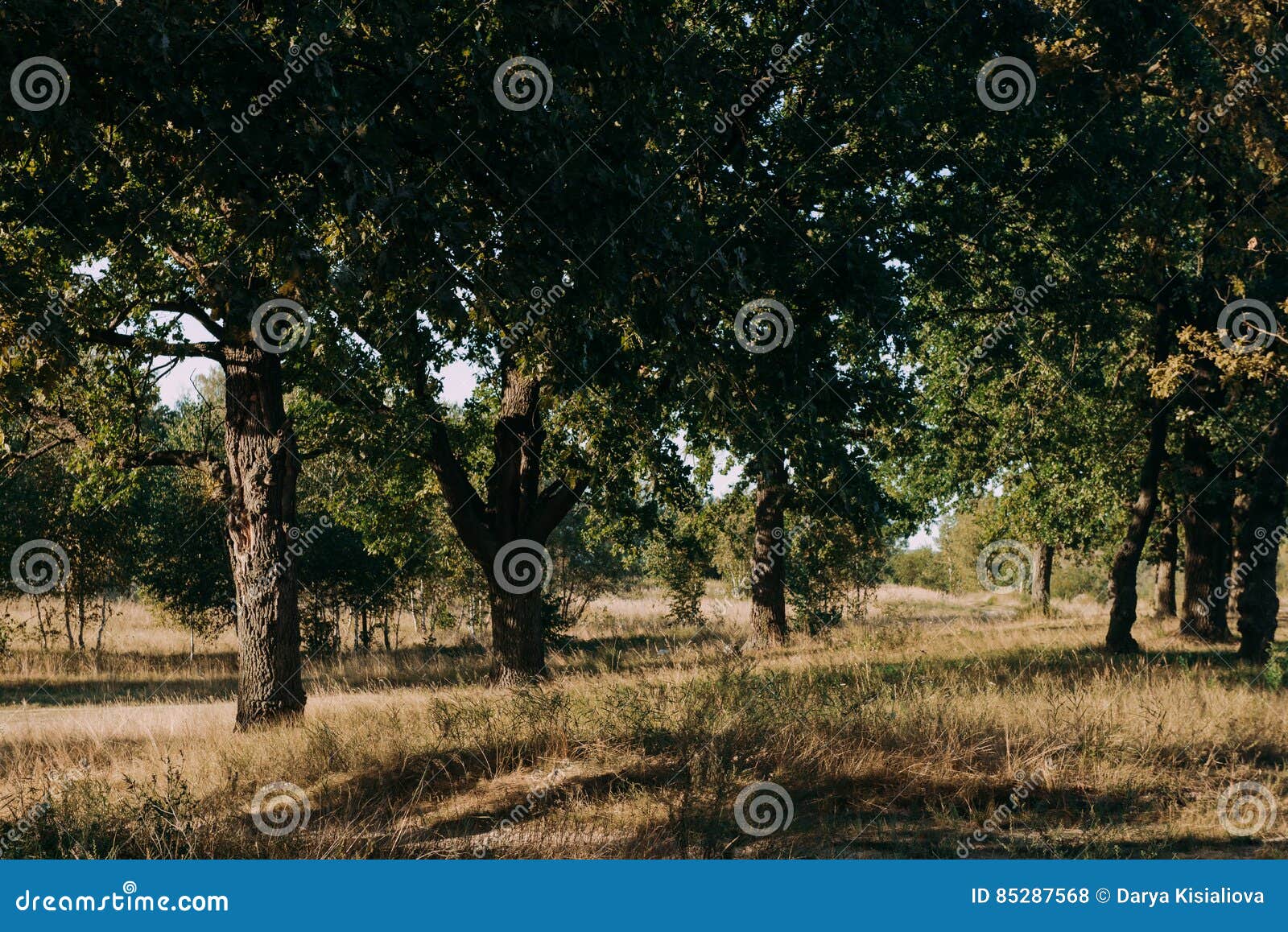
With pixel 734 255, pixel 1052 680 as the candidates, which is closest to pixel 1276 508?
pixel 1052 680

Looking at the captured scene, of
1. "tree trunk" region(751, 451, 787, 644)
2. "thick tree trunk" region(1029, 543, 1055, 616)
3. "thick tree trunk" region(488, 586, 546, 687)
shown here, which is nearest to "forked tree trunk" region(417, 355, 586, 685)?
"thick tree trunk" region(488, 586, 546, 687)

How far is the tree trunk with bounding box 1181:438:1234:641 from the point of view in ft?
68.7

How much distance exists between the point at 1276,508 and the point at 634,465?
10.4 m

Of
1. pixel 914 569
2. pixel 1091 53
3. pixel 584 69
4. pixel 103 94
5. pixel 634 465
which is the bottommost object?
pixel 914 569

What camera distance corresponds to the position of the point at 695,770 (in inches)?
280

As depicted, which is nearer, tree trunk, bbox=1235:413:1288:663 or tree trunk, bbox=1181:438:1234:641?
tree trunk, bbox=1235:413:1288:663

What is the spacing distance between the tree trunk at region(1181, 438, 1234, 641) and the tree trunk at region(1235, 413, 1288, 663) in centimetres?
500

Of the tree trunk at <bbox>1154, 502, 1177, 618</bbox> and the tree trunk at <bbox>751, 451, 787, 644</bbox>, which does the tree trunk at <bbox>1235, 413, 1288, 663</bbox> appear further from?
the tree trunk at <bbox>1154, 502, 1177, 618</bbox>

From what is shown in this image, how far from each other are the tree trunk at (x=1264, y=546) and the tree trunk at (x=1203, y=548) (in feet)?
16.4

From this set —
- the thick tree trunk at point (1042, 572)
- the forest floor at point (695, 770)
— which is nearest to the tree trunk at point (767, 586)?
the forest floor at point (695, 770)

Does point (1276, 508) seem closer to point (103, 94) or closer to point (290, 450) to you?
point (290, 450)

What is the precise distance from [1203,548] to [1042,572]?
19.4 m

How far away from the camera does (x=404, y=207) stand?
6008 millimetres

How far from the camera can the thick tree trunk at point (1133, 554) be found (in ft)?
59.9
